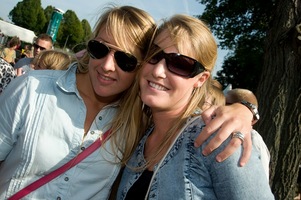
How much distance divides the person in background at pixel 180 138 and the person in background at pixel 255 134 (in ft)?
0.58

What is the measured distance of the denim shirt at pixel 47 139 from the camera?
6.61ft

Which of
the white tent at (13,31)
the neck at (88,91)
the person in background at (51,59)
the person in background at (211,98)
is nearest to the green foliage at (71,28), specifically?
the white tent at (13,31)

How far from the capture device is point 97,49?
84.2 inches

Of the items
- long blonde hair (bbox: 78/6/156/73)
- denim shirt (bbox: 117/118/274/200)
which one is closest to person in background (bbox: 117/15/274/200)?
denim shirt (bbox: 117/118/274/200)

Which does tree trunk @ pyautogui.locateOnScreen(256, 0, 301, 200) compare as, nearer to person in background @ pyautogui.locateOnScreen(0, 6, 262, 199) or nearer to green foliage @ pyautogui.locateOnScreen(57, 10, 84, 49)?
person in background @ pyautogui.locateOnScreen(0, 6, 262, 199)

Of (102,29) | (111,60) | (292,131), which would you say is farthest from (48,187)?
(292,131)

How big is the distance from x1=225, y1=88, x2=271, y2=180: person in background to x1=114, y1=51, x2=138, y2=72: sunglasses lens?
0.81 metres

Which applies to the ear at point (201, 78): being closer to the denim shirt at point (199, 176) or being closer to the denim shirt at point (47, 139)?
the denim shirt at point (199, 176)

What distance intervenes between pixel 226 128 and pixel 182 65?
1.52 ft

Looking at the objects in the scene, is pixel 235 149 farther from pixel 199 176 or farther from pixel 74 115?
pixel 74 115

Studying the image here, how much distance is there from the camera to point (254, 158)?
1686 mm

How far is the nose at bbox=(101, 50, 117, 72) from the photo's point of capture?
2.11 metres

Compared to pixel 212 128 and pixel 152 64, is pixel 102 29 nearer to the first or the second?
pixel 152 64

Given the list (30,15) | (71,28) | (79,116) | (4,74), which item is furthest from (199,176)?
(71,28)
